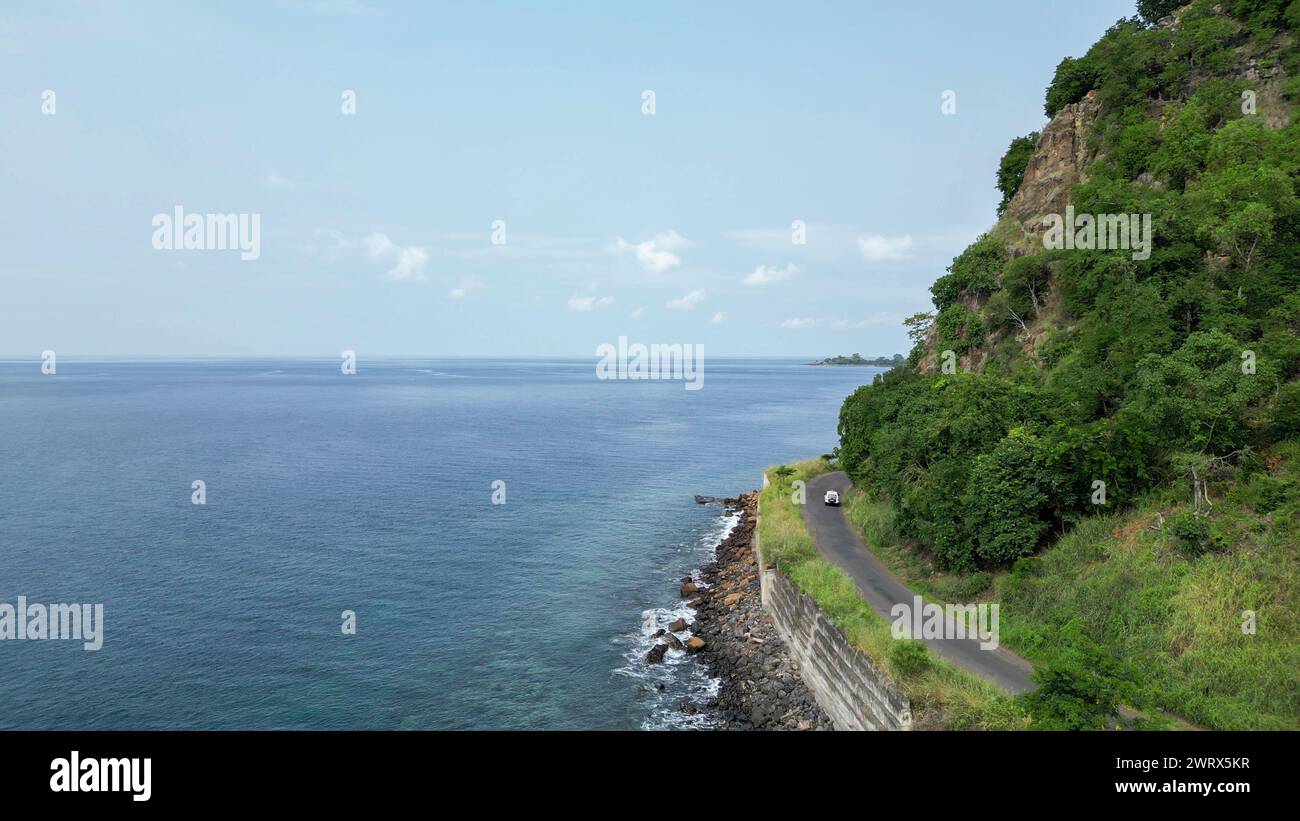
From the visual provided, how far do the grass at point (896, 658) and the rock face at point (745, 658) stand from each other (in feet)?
13.0

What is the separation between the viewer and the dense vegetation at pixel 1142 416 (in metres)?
25.1

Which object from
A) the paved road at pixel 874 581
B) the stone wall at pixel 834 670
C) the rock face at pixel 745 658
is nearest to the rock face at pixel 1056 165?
the paved road at pixel 874 581

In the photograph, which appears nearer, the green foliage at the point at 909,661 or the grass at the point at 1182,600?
the grass at the point at 1182,600

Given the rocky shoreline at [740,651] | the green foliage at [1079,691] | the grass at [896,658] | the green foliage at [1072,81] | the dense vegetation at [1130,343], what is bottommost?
the rocky shoreline at [740,651]

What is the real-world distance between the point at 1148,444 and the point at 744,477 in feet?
185

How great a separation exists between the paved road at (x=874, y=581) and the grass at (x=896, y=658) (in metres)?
0.97

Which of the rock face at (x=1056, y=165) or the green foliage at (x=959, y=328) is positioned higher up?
the rock face at (x=1056, y=165)

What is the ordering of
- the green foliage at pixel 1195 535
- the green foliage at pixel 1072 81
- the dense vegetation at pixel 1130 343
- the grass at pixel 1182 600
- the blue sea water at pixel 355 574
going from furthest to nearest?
the green foliage at pixel 1072 81 < the blue sea water at pixel 355 574 < the dense vegetation at pixel 1130 343 < the green foliage at pixel 1195 535 < the grass at pixel 1182 600

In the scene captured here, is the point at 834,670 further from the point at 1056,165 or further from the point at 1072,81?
the point at 1072,81

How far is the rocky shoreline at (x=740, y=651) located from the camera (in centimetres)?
3312

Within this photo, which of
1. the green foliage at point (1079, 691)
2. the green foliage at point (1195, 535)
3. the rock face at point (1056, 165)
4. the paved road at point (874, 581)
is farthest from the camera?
the rock face at point (1056, 165)

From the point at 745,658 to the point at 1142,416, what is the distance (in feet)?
75.1

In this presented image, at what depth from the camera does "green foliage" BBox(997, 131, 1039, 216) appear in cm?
6366

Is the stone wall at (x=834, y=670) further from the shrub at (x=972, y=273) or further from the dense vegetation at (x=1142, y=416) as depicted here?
the shrub at (x=972, y=273)
